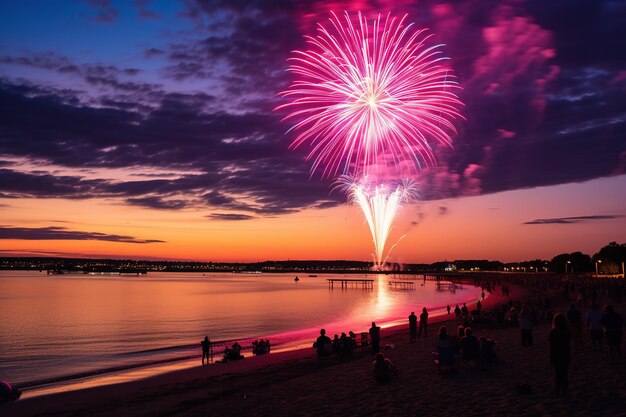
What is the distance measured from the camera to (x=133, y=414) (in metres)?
15.2

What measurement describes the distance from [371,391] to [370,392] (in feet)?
0.41

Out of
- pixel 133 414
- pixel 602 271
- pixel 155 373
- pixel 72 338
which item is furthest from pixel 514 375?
pixel 602 271

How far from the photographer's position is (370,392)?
1382 cm

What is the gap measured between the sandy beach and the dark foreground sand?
2 centimetres

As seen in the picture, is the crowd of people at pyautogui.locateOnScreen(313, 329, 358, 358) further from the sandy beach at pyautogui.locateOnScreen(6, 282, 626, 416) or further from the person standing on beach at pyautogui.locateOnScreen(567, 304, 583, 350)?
the person standing on beach at pyautogui.locateOnScreen(567, 304, 583, 350)

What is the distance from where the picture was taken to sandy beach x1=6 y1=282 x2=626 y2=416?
36.4ft

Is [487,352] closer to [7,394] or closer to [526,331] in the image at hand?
[526,331]

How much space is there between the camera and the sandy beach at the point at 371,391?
11.1m

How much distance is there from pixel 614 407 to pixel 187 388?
46.7 feet

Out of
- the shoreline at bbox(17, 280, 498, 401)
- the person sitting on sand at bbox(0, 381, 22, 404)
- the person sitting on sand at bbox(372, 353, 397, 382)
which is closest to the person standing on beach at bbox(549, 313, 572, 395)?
the person sitting on sand at bbox(372, 353, 397, 382)

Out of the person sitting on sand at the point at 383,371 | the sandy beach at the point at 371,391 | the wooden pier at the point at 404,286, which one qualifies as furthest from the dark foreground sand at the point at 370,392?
the wooden pier at the point at 404,286

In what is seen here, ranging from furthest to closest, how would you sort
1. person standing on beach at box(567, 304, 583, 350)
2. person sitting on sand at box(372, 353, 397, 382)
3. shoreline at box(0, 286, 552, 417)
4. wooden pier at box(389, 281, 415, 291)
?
wooden pier at box(389, 281, 415, 291) < shoreline at box(0, 286, 552, 417) < person standing on beach at box(567, 304, 583, 350) < person sitting on sand at box(372, 353, 397, 382)

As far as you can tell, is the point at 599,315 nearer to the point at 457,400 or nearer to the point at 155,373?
the point at 457,400

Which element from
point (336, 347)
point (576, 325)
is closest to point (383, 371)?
point (576, 325)
